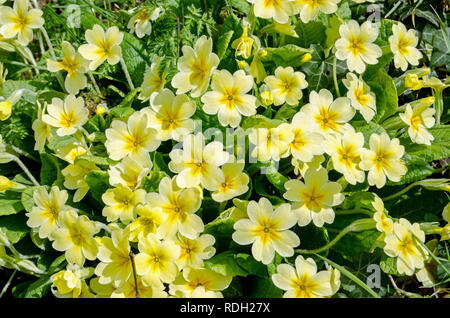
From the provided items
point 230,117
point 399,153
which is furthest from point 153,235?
point 399,153

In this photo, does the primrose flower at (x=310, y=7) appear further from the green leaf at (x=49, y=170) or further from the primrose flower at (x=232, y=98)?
the green leaf at (x=49, y=170)

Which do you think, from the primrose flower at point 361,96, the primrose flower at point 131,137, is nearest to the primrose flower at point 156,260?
the primrose flower at point 131,137

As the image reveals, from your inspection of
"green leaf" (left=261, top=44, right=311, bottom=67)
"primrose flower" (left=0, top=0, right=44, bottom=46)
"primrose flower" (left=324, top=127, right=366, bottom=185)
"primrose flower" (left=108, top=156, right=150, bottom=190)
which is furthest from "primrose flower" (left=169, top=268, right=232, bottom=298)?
"primrose flower" (left=0, top=0, right=44, bottom=46)

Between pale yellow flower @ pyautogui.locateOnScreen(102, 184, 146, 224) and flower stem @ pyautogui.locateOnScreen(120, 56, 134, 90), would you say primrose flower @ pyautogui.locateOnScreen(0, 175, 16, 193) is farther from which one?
flower stem @ pyautogui.locateOnScreen(120, 56, 134, 90)

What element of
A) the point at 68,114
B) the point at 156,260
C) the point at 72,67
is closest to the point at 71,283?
the point at 156,260

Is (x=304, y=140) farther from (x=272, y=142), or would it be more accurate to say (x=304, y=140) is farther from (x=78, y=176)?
(x=78, y=176)

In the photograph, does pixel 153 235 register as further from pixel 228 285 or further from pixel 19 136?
pixel 19 136
